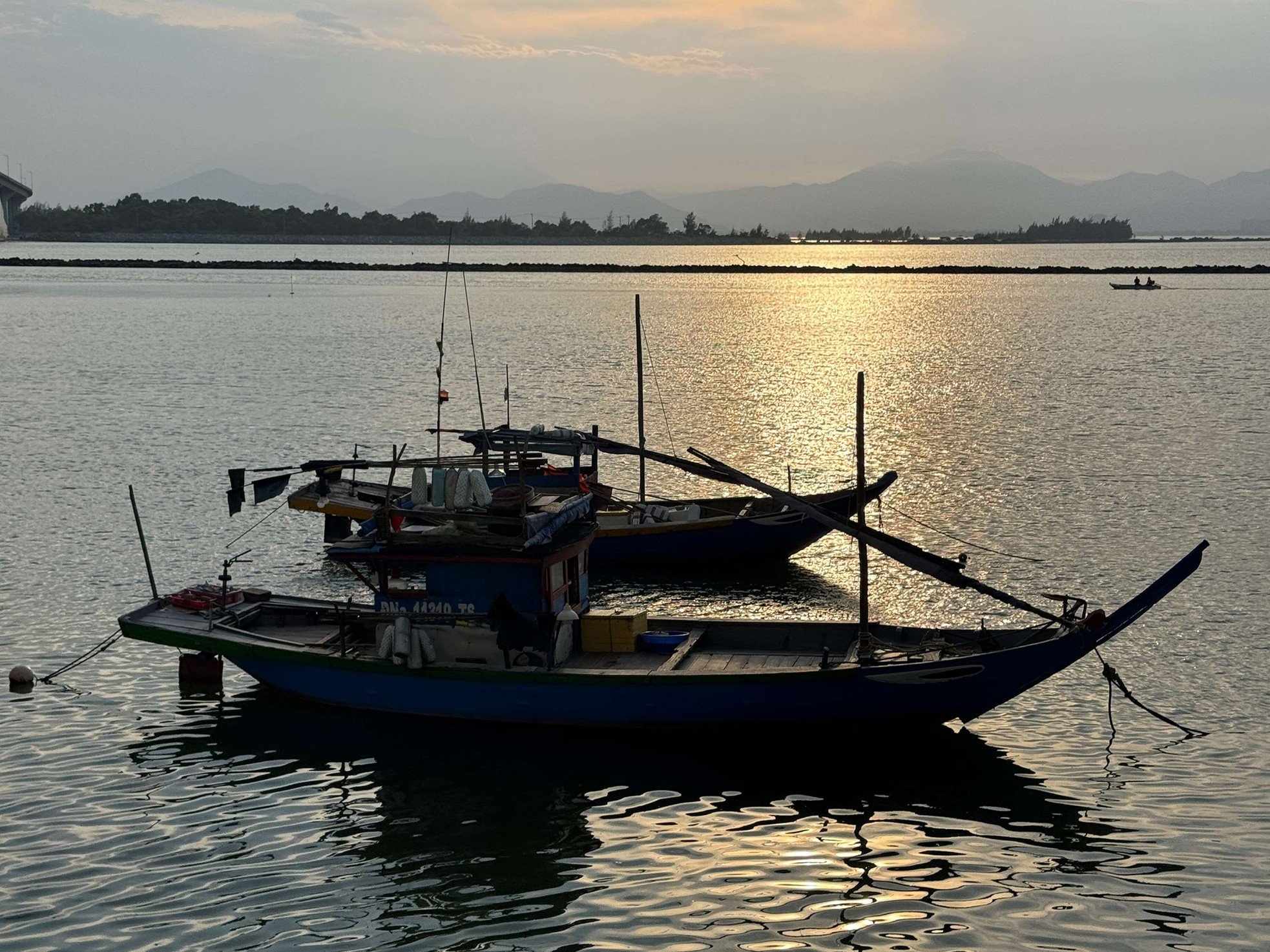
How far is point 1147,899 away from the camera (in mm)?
14641

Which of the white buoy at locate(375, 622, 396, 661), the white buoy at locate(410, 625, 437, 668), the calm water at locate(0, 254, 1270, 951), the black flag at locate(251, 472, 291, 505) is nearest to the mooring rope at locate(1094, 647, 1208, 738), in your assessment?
the calm water at locate(0, 254, 1270, 951)

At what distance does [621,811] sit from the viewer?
17.1 meters

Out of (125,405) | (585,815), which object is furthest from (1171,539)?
(125,405)

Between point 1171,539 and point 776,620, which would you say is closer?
point 776,620

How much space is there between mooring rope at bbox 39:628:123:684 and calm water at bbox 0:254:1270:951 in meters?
0.29

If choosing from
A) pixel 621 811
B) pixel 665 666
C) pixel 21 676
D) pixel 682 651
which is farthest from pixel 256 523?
pixel 621 811

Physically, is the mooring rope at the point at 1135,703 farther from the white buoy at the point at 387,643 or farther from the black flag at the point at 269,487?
the black flag at the point at 269,487

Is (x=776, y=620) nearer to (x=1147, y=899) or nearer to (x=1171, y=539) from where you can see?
(x=1147, y=899)

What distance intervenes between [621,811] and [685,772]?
1.53 m

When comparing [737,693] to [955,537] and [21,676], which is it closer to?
[21,676]

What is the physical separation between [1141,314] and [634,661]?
11551 centimetres

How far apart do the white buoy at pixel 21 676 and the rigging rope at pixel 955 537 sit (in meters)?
17.8

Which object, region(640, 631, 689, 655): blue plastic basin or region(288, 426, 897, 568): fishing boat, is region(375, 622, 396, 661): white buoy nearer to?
region(640, 631, 689, 655): blue plastic basin

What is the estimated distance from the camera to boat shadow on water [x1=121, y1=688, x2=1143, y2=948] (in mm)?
14859
